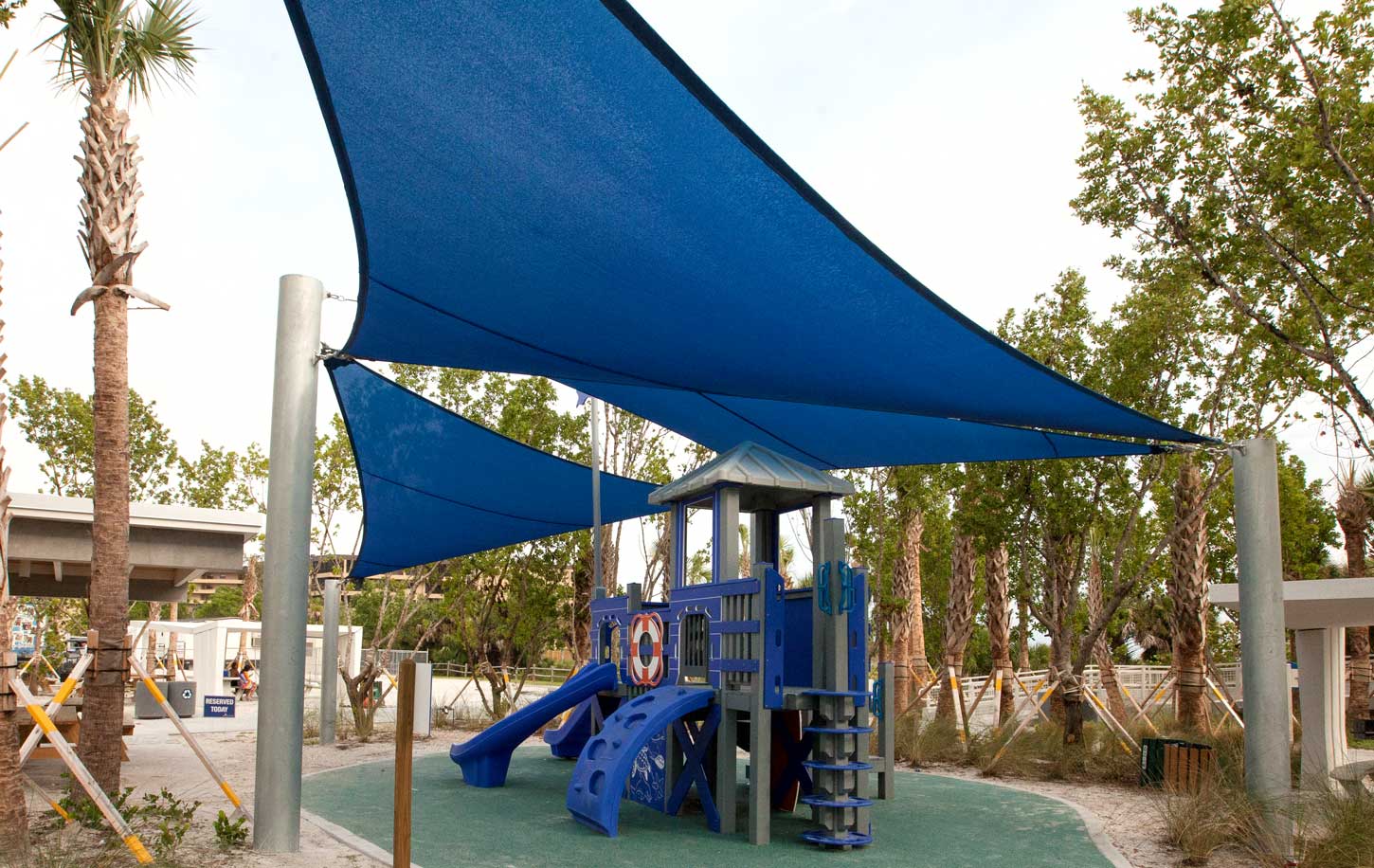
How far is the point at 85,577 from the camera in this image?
12875 mm

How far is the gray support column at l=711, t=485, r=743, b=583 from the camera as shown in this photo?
7758 millimetres

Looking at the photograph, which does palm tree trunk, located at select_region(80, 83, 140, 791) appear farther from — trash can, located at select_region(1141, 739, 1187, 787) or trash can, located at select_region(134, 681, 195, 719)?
trash can, located at select_region(134, 681, 195, 719)

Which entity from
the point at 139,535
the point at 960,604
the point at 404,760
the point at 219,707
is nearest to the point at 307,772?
the point at 139,535

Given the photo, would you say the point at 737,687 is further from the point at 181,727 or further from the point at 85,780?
the point at 85,780

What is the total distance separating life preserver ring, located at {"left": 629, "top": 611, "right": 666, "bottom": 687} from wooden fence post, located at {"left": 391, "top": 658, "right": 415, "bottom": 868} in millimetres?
4984

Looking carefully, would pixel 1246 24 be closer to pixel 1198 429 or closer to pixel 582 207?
pixel 1198 429

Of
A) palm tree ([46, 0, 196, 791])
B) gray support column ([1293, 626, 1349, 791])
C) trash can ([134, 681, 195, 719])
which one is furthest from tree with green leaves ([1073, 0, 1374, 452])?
trash can ([134, 681, 195, 719])

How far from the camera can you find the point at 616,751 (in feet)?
22.5

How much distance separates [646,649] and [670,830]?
5.73 ft

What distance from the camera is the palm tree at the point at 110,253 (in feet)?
23.5

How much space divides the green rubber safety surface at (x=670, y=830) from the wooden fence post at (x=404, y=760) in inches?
103

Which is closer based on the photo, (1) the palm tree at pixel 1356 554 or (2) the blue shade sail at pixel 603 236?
(2) the blue shade sail at pixel 603 236

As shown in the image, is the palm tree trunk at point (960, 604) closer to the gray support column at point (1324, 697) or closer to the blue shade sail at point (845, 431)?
the gray support column at point (1324, 697)

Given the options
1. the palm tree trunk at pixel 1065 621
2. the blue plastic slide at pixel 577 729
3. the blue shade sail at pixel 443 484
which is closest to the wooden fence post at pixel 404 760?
the blue shade sail at pixel 443 484
